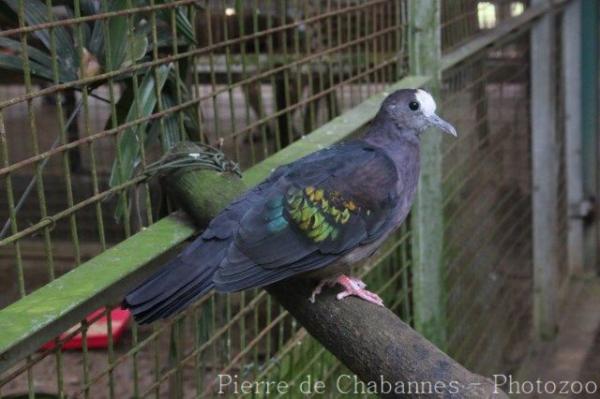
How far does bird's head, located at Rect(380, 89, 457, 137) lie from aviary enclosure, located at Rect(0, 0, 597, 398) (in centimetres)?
26

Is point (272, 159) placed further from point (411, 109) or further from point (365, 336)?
point (365, 336)

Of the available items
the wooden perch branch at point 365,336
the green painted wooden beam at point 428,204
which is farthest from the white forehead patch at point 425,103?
the green painted wooden beam at point 428,204

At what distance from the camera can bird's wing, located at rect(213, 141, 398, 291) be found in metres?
1.96

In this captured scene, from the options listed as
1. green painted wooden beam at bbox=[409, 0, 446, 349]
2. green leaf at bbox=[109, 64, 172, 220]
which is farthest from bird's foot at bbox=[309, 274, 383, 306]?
green painted wooden beam at bbox=[409, 0, 446, 349]

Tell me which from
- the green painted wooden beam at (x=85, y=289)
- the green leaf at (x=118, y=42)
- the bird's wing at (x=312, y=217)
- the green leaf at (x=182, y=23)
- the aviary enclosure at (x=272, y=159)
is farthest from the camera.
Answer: the green leaf at (x=182, y=23)

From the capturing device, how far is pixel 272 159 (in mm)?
2512

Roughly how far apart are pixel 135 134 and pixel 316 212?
403 millimetres

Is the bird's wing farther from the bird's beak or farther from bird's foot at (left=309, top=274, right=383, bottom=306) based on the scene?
the bird's beak

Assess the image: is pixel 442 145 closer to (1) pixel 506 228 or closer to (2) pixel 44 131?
(1) pixel 506 228

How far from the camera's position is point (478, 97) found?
423 cm

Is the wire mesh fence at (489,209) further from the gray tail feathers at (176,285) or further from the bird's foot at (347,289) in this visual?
the gray tail feathers at (176,285)

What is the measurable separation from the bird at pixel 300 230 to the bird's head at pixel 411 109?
111 millimetres

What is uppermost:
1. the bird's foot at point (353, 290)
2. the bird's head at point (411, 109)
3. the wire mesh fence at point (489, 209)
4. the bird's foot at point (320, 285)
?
the bird's head at point (411, 109)

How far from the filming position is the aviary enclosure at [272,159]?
185cm
